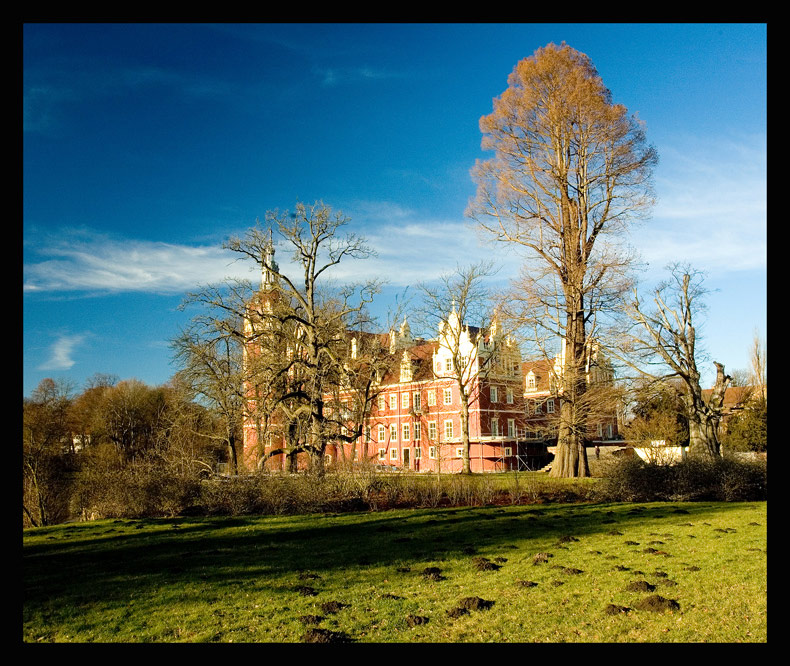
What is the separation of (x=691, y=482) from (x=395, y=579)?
1551cm

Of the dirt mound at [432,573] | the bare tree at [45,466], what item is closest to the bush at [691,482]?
the dirt mound at [432,573]

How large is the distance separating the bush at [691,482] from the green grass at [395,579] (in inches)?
230

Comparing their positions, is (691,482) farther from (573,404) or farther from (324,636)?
(324,636)

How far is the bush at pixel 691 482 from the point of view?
2089 centimetres

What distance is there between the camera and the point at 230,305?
28.3m

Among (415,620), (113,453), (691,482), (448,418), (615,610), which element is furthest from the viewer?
(448,418)

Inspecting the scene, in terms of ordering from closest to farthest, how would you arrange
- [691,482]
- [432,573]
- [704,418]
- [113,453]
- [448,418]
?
1. [432,573]
2. [691,482]
3. [704,418]
4. [113,453]
5. [448,418]

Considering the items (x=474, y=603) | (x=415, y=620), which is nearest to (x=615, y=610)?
(x=474, y=603)

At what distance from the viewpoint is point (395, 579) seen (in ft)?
29.5


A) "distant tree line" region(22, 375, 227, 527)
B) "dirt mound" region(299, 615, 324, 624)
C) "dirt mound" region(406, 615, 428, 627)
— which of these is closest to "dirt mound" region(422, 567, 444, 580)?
"dirt mound" region(406, 615, 428, 627)

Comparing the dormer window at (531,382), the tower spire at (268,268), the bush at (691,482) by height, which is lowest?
the bush at (691,482)

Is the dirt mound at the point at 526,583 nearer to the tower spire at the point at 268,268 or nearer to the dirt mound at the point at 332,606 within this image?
the dirt mound at the point at 332,606

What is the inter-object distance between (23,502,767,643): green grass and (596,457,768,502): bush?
19.1 feet

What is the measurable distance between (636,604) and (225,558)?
21.3 feet
